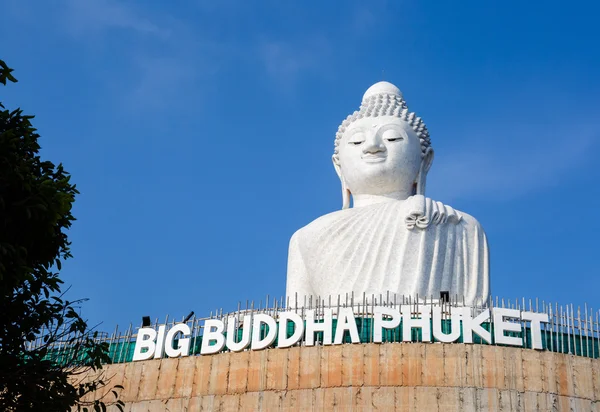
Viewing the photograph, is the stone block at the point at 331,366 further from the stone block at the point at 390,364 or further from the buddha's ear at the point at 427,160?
the buddha's ear at the point at 427,160

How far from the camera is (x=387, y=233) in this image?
18.5 meters

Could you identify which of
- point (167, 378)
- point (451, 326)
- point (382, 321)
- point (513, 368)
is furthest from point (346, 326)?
point (167, 378)

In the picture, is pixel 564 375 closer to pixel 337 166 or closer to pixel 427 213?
pixel 427 213

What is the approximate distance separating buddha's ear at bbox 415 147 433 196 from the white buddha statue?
2 centimetres

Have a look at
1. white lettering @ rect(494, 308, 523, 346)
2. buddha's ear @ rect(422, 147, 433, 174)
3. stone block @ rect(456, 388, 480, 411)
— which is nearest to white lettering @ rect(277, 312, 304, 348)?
stone block @ rect(456, 388, 480, 411)

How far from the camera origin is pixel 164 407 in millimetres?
15766

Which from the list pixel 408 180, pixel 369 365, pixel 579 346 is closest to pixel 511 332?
pixel 579 346

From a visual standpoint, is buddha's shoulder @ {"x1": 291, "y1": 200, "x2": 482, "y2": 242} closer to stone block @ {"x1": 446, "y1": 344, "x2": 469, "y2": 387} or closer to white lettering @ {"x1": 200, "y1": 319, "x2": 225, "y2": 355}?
white lettering @ {"x1": 200, "y1": 319, "x2": 225, "y2": 355}

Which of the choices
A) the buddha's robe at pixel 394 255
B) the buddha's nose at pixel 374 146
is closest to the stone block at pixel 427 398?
the buddha's robe at pixel 394 255

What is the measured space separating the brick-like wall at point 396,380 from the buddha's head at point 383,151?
5353mm

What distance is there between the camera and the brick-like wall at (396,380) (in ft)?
48.1

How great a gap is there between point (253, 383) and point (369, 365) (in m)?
1.79

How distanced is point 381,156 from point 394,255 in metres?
2.38

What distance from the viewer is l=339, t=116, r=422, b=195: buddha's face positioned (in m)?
19.8
